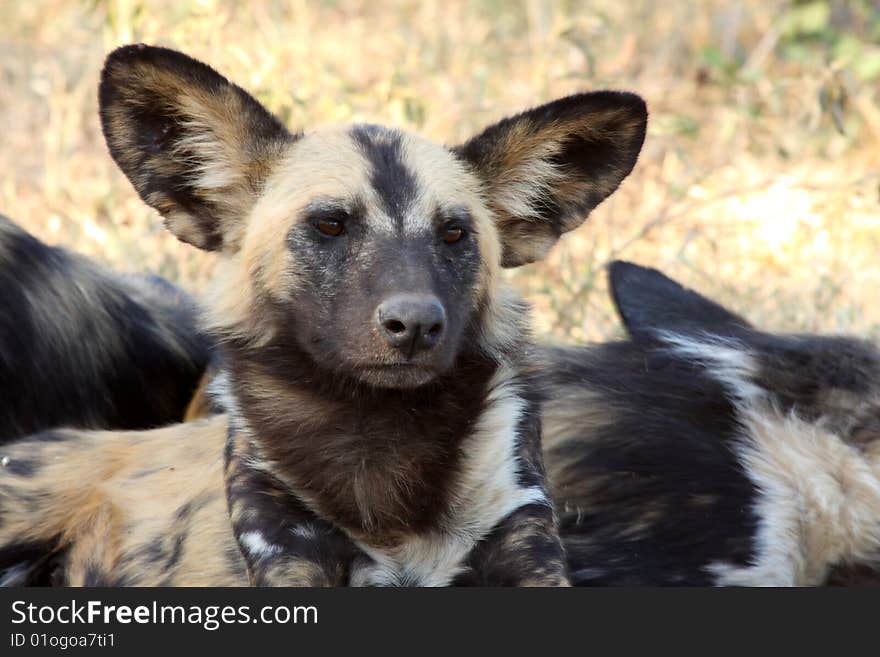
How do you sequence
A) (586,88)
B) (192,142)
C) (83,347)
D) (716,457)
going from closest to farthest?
(192,142) < (716,457) < (83,347) < (586,88)

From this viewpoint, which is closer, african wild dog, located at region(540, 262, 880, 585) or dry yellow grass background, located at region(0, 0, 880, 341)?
african wild dog, located at region(540, 262, 880, 585)

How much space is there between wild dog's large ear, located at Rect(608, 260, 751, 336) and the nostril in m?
1.27

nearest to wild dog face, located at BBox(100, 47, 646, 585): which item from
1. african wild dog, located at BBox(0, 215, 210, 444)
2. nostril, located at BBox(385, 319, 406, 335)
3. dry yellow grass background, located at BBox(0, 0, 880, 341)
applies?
nostril, located at BBox(385, 319, 406, 335)

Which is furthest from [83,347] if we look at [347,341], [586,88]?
[586,88]

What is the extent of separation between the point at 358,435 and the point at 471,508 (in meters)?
0.29

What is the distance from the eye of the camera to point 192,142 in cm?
324

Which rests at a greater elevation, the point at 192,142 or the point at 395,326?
the point at 192,142

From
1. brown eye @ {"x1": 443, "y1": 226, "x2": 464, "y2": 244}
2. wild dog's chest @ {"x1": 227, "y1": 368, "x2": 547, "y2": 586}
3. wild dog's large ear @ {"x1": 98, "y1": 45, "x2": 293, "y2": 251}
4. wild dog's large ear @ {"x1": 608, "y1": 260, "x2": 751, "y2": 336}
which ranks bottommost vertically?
wild dog's chest @ {"x1": 227, "y1": 368, "x2": 547, "y2": 586}

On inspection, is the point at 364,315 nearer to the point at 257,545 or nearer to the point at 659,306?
the point at 257,545

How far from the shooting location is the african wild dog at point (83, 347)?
3904 mm

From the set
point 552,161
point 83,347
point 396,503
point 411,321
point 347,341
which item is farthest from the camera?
point 83,347

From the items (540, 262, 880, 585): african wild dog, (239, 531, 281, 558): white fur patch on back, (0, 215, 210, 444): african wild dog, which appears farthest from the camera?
(0, 215, 210, 444): african wild dog

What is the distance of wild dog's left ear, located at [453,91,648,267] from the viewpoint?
3.32 meters

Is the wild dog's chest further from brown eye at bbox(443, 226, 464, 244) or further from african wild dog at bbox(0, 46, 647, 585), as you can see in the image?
brown eye at bbox(443, 226, 464, 244)
